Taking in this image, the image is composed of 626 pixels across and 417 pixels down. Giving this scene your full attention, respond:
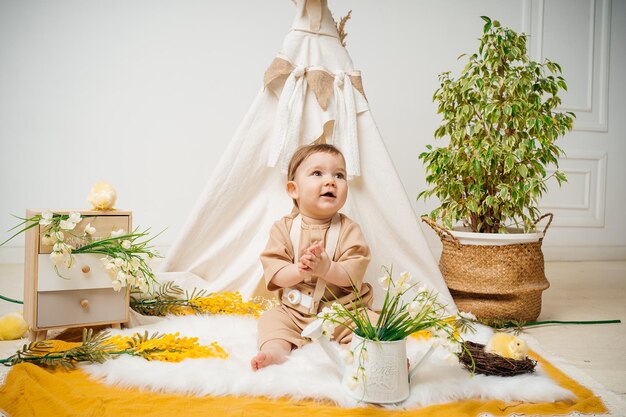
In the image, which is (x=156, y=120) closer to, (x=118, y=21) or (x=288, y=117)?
(x=118, y=21)

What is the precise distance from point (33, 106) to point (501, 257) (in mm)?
2914

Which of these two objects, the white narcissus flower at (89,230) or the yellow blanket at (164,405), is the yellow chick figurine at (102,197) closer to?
the white narcissus flower at (89,230)

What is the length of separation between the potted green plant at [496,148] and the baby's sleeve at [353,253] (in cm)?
51

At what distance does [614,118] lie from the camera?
12.5 feet

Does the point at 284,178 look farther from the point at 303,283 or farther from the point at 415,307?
the point at 415,307

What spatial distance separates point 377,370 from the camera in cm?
105

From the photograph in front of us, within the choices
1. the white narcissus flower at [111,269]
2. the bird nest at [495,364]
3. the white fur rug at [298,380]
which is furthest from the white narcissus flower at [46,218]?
the bird nest at [495,364]

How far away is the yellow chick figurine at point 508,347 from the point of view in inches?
49.0

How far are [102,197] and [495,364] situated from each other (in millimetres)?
1285

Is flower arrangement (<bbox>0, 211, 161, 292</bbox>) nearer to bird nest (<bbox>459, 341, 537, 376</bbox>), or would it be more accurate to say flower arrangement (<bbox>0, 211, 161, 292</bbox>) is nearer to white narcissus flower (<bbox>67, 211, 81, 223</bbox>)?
white narcissus flower (<bbox>67, 211, 81, 223</bbox>)

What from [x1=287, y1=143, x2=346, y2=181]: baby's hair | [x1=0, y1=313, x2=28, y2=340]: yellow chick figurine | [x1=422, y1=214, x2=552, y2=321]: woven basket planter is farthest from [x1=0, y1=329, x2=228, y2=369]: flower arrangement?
[x1=422, y1=214, x2=552, y2=321]: woven basket planter

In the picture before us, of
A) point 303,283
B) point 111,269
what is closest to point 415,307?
point 303,283

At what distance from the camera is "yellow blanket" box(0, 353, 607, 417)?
1016 mm

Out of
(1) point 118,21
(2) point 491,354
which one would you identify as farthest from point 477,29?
(2) point 491,354
